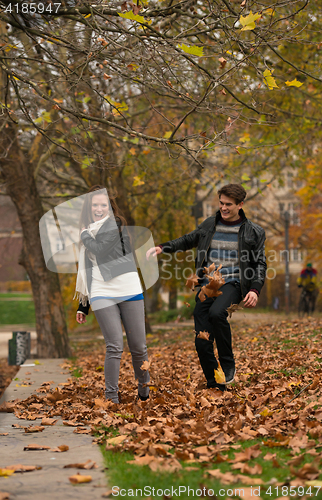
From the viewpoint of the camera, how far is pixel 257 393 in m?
5.41

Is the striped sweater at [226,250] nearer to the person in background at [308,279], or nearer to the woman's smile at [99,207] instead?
the woman's smile at [99,207]

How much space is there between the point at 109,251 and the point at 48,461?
198cm

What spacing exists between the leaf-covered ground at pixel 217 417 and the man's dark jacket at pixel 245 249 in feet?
3.54

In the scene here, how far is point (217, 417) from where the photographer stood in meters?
4.46

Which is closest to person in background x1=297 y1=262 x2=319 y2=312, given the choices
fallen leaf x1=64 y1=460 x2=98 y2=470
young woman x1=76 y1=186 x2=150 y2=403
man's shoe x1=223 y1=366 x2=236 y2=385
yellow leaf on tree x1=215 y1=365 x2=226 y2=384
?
man's shoe x1=223 y1=366 x2=236 y2=385

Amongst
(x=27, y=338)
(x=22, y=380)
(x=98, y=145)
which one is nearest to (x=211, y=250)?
(x=22, y=380)

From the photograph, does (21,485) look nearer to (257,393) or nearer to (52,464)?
(52,464)

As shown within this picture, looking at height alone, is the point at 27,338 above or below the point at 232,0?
below

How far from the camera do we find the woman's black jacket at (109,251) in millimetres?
5066

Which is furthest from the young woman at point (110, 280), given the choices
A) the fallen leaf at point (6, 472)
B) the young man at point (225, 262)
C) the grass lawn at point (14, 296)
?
the grass lawn at point (14, 296)

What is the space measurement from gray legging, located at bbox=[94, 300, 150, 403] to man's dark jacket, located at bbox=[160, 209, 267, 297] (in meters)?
0.70

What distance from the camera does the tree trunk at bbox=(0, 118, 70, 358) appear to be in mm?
11805

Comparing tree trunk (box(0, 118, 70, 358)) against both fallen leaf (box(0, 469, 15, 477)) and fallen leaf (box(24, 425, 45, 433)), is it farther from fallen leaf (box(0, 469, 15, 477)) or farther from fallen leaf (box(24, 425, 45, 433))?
fallen leaf (box(0, 469, 15, 477))

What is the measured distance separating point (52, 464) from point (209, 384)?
2.28m
